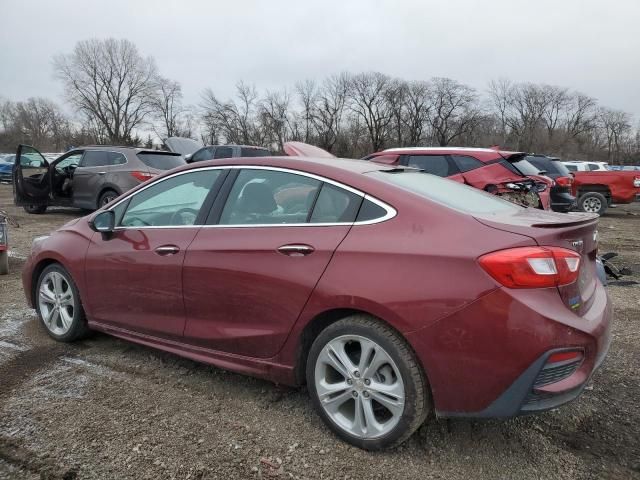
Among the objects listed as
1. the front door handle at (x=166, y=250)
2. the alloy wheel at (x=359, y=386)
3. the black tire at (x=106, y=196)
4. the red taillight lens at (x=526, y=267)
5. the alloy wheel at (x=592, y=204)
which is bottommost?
the alloy wheel at (x=592, y=204)

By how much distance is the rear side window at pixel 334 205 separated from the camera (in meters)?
2.69

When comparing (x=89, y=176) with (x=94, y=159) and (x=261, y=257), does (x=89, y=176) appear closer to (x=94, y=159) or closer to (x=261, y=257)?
(x=94, y=159)

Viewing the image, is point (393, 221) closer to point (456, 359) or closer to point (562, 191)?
point (456, 359)

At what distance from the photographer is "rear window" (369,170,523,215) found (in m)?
2.70

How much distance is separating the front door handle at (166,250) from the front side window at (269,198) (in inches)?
14.2

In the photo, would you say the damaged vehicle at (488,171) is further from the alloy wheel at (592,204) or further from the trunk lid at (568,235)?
the alloy wheel at (592,204)

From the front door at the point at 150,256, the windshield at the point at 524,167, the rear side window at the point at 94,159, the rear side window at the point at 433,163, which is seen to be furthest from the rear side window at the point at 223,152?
the front door at the point at 150,256

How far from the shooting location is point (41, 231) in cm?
997

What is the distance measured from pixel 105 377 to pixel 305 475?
1.72 m

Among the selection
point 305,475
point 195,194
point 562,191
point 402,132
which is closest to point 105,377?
point 195,194

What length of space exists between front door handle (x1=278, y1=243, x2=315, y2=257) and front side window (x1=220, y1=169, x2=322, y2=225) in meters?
0.16

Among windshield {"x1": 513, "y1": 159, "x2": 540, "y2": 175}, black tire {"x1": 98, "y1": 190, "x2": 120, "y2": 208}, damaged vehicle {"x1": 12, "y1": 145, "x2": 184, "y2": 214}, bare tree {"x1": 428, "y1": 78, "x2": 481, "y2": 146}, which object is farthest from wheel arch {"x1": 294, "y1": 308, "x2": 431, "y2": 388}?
bare tree {"x1": 428, "y1": 78, "x2": 481, "y2": 146}

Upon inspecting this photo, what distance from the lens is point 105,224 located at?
369cm

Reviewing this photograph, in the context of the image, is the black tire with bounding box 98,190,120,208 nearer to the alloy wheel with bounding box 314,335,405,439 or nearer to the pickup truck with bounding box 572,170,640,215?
the alloy wheel with bounding box 314,335,405,439
